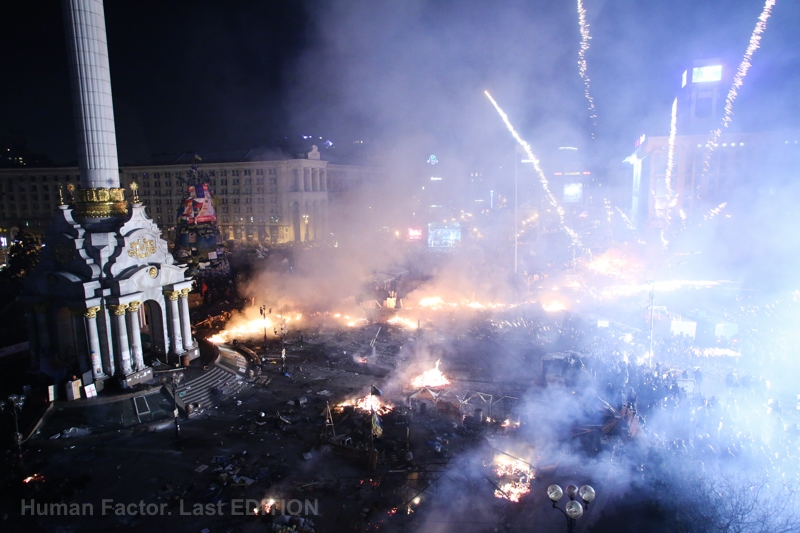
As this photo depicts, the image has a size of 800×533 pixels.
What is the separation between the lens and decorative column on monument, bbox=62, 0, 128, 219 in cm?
2102

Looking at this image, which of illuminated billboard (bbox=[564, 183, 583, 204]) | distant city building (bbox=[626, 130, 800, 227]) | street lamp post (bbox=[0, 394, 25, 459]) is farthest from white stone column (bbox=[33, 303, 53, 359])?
illuminated billboard (bbox=[564, 183, 583, 204])

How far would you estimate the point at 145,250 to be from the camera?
22.2 meters

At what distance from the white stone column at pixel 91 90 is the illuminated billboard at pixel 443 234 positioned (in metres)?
44.7

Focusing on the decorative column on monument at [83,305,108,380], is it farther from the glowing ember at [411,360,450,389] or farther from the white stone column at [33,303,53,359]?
the glowing ember at [411,360,450,389]

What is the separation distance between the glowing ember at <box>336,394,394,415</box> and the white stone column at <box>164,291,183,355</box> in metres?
9.44

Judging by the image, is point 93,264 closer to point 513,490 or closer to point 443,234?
point 513,490

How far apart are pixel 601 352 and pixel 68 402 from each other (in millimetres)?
25750

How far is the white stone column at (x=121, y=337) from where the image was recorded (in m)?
20.6

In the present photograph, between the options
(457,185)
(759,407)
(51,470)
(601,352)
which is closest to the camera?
(51,470)

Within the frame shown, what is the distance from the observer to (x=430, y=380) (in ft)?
76.7

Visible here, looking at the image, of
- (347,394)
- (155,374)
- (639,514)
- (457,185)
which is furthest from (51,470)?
(457,185)

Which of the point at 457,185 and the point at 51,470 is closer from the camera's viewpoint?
the point at 51,470

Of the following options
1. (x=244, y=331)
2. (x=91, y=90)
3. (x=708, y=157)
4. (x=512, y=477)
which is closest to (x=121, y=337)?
(x=91, y=90)

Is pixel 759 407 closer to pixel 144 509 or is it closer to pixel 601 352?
pixel 601 352
